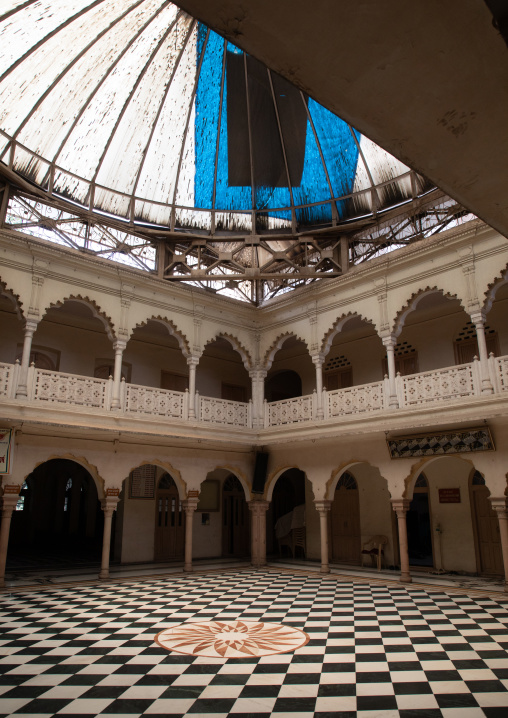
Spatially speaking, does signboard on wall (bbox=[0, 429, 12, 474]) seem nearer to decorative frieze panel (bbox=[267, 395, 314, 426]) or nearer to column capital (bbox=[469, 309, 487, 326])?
decorative frieze panel (bbox=[267, 395, 314, 426])

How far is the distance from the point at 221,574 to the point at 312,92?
506 inches

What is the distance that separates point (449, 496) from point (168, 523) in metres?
7.87

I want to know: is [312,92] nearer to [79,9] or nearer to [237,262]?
[79,9]

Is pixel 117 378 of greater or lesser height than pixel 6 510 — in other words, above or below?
above

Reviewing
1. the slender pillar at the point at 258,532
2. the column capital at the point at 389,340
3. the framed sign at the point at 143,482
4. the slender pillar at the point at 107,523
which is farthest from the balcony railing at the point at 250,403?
the framed sign at the point at 143,482

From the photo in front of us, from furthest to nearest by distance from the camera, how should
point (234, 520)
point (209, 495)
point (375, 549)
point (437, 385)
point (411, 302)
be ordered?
point (234, 520) < point (209, 495) < point (375, 549) < point (411, 302) < point (437, 385)

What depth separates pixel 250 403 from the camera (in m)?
14.3

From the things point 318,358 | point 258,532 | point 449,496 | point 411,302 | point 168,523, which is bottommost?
point 258,532

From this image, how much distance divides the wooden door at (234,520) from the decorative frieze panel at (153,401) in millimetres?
5061

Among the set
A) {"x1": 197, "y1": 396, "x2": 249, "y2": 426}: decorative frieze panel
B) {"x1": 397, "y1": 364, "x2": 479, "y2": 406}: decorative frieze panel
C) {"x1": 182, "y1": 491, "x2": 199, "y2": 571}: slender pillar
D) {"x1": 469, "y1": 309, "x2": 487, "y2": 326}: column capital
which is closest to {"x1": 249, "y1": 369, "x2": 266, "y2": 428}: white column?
{"x1": 197, "y1": 396, "x2": 249, "y2": 426}: decorative frieze panel

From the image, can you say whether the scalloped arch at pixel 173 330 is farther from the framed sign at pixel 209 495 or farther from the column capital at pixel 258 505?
the framed sign at pixel 209 495

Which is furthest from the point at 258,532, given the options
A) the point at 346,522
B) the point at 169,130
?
the point at 169,130

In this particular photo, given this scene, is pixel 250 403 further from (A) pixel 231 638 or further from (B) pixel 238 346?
(A) pixel 231 638

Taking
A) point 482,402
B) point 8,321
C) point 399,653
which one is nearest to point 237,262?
point 8,321
